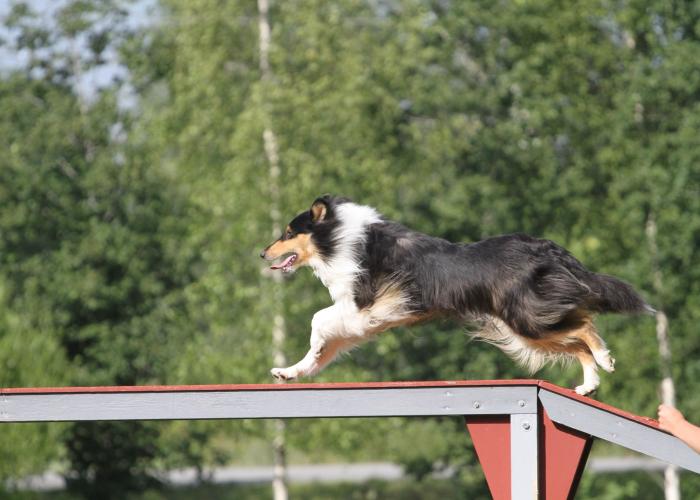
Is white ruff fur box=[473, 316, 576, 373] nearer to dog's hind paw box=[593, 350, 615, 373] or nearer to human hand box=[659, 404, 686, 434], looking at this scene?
dog's hind paw box=[593, 350, 615, 373]

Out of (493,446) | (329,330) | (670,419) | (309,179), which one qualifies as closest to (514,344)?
(329,330)

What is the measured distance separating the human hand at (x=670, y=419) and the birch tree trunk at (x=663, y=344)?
555 inches

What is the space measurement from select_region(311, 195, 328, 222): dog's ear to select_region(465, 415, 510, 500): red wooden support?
1750 millimetres

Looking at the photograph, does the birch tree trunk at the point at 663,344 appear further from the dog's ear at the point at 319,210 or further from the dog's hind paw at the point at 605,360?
the dog's hind paw at the point at 605,360

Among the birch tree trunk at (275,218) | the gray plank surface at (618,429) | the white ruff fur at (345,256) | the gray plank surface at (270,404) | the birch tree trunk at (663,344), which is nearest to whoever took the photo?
the gray plank surface at (618,429)

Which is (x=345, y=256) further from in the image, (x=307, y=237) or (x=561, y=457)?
(x=561, y=457)

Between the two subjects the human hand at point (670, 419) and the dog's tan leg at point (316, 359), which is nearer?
the human hand at point (670, 419)

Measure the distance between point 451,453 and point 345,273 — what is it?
1395cm

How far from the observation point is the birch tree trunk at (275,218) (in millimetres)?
19109

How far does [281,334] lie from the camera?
19359 mm

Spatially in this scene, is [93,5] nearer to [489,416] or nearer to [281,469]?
[281,469]

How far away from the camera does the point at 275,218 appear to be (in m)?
19.4

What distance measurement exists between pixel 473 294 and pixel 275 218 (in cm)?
1351

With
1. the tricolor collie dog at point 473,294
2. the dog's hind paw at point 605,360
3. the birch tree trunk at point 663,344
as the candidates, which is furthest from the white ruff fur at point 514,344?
the birch tree trunk at point 663,344
